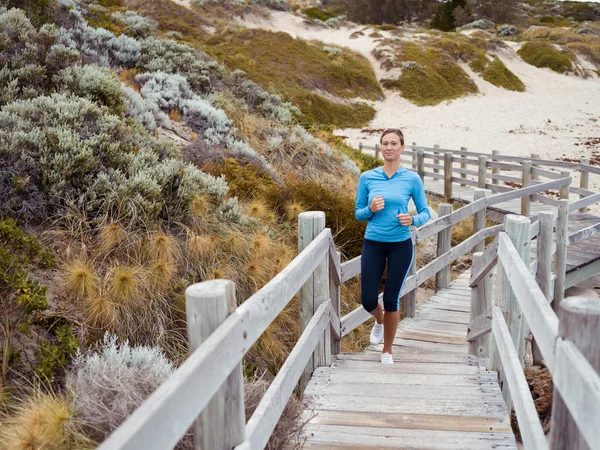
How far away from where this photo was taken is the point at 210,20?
33.7 meters

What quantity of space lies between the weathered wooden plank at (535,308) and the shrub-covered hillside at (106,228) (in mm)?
1436

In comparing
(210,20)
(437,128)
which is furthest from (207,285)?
(210,20)

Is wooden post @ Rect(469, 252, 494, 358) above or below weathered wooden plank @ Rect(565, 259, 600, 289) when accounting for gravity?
above

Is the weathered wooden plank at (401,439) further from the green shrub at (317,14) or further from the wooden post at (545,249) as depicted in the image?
the green shrub at (317,14)

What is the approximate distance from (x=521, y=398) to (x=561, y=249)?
565 cm

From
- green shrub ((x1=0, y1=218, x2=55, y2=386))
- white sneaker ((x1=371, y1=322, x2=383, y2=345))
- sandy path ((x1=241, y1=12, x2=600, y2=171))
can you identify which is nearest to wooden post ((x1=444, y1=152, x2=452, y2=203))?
sandy path ((x1=241, y1=12, x2=600, y2=171))

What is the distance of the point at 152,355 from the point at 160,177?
2.69m

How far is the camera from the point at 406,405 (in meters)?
3.41

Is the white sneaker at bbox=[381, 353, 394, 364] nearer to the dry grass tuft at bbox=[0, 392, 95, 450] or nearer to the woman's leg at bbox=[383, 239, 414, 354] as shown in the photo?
the woman's leg at bbox=[383, 239, 414, 354]

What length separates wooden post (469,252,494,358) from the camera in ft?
15.5

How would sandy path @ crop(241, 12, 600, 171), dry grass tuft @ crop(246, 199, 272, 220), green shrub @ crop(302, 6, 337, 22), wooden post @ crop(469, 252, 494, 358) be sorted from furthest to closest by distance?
green shrub @ crop(302, 6, 337, 22) → sandy path @ crop(241, 12, 600, 171) → dry grass tuft @ crop(246, 199, 272, 220) → wooden post @ crop(469, 252, 494, 358)

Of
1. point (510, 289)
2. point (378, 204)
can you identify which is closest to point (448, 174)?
point (378, 204)

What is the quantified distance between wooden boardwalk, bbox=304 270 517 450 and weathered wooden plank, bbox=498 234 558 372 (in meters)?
0.95

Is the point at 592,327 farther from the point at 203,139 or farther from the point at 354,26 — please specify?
the point at 354,26
